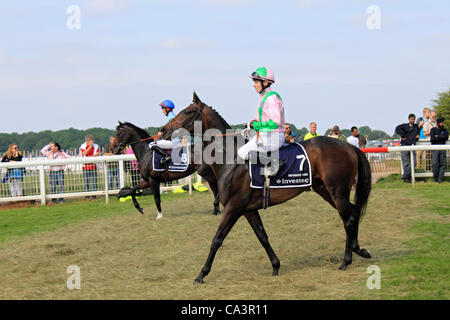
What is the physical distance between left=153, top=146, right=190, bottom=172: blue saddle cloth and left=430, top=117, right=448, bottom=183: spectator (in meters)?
6.76

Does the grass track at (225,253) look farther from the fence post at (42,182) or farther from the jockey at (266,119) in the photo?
the fence post at (42,182)

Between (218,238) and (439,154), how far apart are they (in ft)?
31.5

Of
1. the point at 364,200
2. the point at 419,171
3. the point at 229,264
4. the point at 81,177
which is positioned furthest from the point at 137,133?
the point at 419,171

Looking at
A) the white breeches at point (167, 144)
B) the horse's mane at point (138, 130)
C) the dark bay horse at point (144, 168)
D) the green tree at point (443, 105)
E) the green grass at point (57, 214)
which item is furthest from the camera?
the green tree at point (443, 105)

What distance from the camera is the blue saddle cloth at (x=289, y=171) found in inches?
234

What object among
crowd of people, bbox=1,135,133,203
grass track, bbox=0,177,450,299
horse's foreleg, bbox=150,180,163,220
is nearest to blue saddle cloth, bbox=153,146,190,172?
horse's foreleg, bbox=150,180,163,220

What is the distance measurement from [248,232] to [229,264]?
2051 millimetres

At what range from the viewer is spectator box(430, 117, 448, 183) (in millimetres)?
13555

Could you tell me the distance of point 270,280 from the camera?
18.5 ft

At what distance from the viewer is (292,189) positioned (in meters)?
6.12

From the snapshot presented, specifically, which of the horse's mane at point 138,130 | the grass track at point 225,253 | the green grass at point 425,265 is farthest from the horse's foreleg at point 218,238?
the horse's mane at point 138,130

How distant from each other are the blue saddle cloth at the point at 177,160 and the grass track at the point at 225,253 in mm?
949

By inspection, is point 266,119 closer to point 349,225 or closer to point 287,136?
point 349,225
